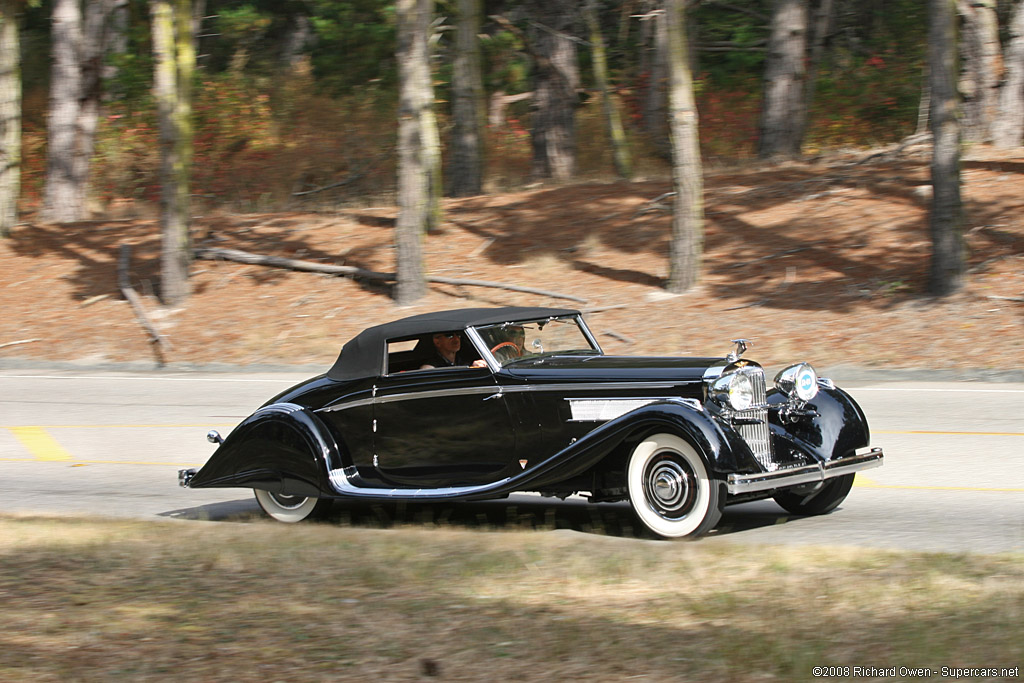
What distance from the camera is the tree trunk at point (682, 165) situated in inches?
744

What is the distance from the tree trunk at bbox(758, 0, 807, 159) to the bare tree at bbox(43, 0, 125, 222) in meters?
15.8

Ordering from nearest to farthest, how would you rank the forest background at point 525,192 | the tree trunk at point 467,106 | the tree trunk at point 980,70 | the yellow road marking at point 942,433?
1. the yellow road marking at point 942,433
2. the forest background at point 525,192
3. the tree trunk at point 980,70
4. the tree trunk at point 467,106

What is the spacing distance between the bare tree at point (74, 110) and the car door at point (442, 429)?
23.1 metres

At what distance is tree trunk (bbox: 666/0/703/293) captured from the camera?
18891 mm

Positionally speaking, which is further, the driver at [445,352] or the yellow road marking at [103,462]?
the yellow road marking at [103,462]

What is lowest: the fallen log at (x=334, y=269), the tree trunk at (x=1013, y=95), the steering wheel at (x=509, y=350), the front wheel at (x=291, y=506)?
the front wheel at (x=291, y=506)

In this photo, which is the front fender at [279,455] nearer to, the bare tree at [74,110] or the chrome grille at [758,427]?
the chrome grille at [758,427]

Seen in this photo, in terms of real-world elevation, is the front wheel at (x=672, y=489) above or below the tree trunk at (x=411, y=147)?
below

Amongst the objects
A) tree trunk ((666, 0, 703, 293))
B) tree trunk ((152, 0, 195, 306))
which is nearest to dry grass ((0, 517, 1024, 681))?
tree trunk ((666, 0, 703, 293))

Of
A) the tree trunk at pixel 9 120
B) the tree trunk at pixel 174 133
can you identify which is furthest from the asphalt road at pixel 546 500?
the tree trunk at pixel 9 120

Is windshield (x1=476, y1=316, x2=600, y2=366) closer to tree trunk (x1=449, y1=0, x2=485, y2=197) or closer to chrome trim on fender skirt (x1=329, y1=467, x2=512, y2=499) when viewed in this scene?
chrome trim on fender skirt (x1=329, y1=467, x2=512, y2=499)

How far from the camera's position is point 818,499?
777 centimetres

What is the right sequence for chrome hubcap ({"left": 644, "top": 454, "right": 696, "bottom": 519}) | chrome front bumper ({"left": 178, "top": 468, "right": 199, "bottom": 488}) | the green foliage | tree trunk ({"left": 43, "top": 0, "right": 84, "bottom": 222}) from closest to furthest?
chrome hubcap ({"left": 644, "top": 454, "right": 696, "bottom": 519}), chrome front bumper ({"left": 178, "top": 468, "right": 199, "bottom": 488}), tree trunk ({"left": 43, "top": 0, "right": 84, "bottom": 222}), the green foliage

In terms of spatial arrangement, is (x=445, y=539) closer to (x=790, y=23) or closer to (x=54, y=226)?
(x=790, y=23)
